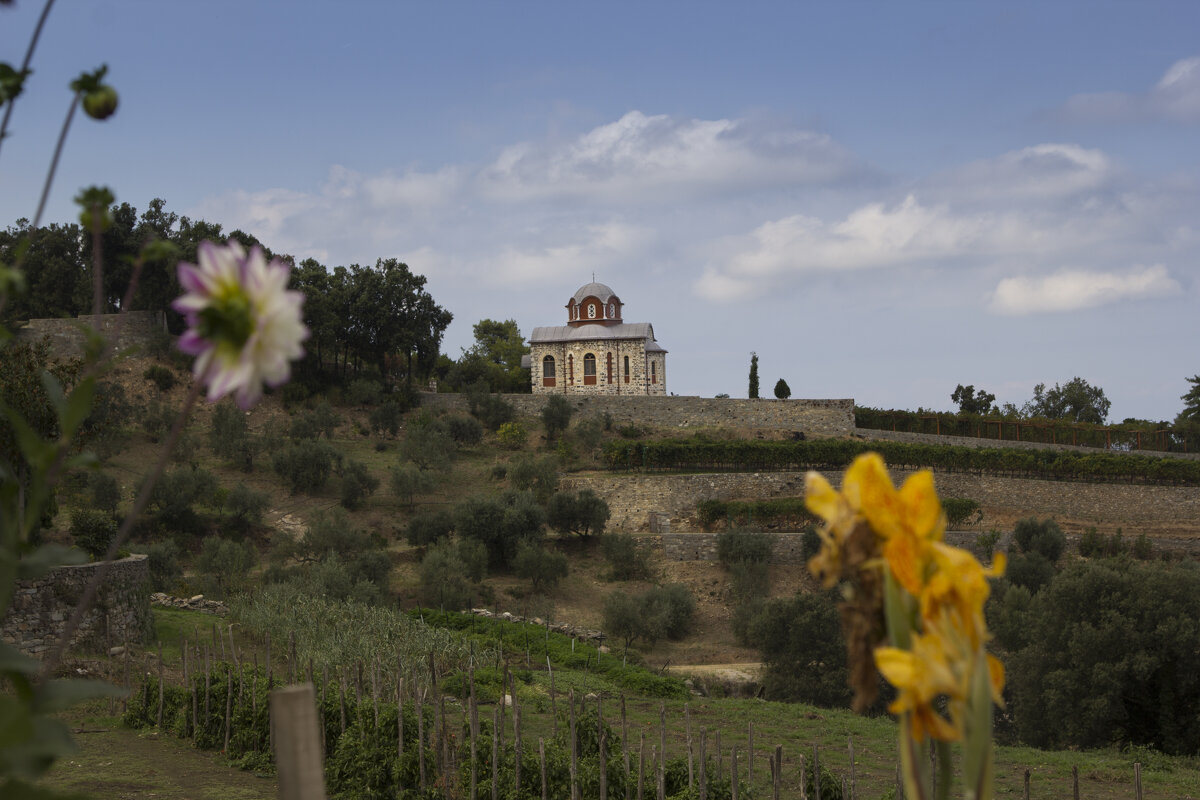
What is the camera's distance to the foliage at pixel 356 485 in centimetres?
2727

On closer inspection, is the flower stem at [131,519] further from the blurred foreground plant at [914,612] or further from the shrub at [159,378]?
the shrub at [159,378]

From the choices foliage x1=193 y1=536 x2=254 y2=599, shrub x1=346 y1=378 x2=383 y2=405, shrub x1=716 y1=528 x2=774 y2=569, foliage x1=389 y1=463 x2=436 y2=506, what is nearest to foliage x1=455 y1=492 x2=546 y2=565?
foliage x1=389 y1=463 x2=436 y2=506

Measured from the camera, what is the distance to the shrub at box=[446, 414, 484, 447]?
34125 millimetres

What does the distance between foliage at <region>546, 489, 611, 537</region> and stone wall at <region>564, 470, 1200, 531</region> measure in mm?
2285

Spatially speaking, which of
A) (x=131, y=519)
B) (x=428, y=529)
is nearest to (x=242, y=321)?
(x=131, y=519)

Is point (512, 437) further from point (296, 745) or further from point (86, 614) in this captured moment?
point (296, 745)

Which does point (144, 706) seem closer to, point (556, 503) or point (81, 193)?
point (81, 193)

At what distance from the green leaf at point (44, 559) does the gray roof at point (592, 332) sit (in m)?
40.0

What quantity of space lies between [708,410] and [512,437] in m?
8.02

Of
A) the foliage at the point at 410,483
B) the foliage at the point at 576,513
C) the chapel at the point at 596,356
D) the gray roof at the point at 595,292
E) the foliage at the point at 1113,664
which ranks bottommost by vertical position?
the foliage at the point at 1113,664

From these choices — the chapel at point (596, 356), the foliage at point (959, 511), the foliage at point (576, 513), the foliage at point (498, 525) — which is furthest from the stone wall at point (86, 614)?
the chapel at point (596, 356)

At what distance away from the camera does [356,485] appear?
27.4 metres

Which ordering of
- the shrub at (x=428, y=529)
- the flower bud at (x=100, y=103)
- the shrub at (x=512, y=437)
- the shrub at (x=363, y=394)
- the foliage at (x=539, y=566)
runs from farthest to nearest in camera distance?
1. the shrub at (x=363, y=394)
2. the shrub at (x=512, y=437)
3. the shrub at (x=428, y=529)
4. the foliage at (x=539, y=566)
5. the flower bud at (x=100, y=103)

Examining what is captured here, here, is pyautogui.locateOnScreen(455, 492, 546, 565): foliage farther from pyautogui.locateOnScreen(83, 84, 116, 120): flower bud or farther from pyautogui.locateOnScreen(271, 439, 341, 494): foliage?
pyautogui.locateOnScreen(83, 84, 116, 120): flower bud
